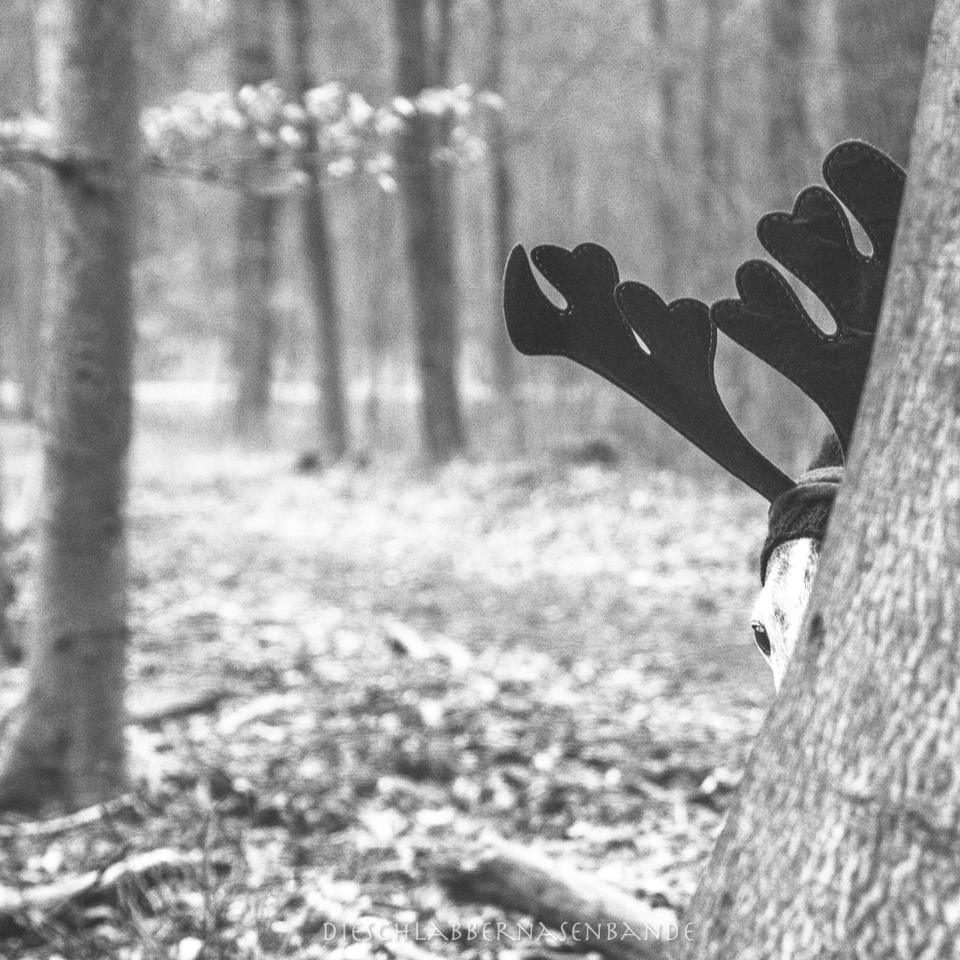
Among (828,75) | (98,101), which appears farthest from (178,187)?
(98,101)

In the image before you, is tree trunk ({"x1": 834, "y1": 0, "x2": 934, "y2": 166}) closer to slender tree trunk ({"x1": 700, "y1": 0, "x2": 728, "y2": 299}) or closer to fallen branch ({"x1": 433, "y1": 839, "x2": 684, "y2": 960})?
slender tree trunk ({"x1": 700, "y1": 0, "x2": 728, "y2": 299})

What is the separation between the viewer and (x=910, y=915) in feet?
4.86

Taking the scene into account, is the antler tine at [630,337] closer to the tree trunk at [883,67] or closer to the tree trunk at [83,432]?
the tree trunk at [83,432]

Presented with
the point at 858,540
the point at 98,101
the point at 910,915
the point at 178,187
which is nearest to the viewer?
the point at 910,915

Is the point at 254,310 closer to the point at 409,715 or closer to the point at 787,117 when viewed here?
the point at 787,117

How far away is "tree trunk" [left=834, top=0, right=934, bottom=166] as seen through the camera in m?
8.74

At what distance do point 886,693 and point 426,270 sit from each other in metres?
13.2

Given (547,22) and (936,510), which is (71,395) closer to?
(936,510)

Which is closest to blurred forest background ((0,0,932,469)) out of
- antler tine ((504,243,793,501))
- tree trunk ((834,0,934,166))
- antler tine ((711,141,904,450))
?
tree trunk ((834,0,934,166))

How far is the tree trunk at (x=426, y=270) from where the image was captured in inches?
553

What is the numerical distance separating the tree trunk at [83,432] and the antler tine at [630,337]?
2.69 meters

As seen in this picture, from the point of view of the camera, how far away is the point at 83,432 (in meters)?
4.55

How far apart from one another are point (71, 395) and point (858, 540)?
3.53 m

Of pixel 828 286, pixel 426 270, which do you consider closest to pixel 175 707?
pixel 828 286
